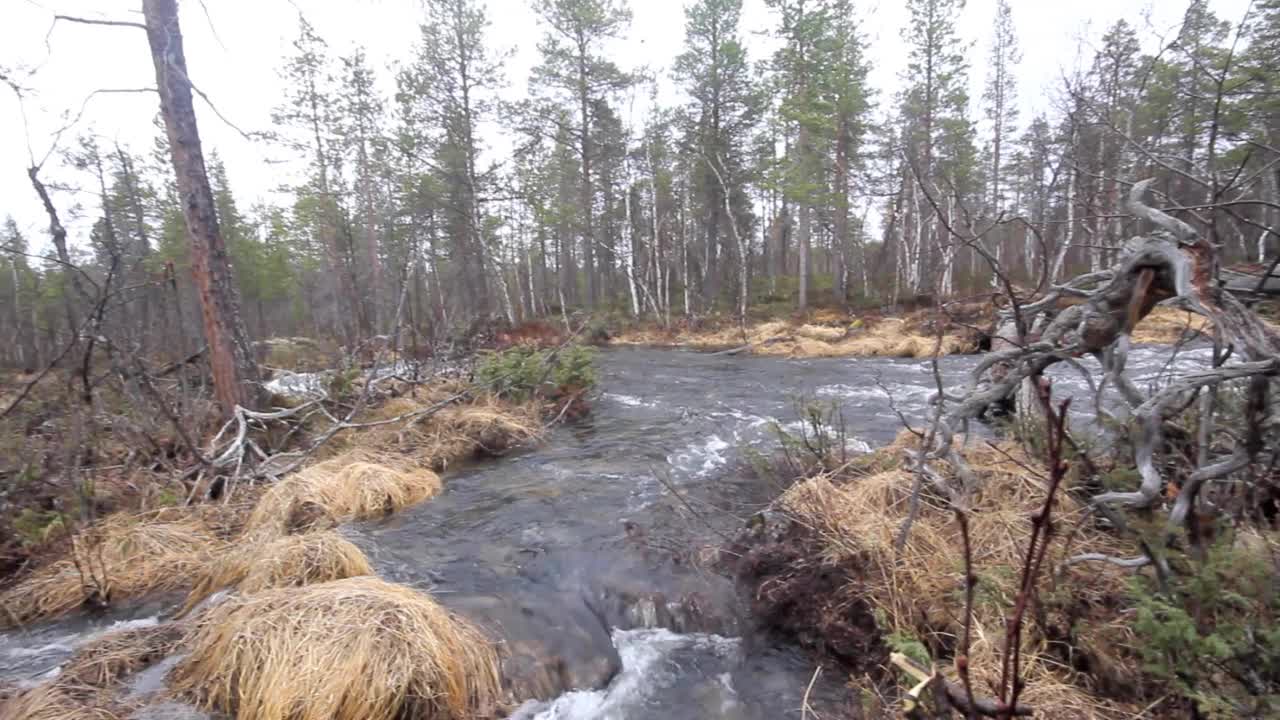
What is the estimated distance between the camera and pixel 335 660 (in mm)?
2680

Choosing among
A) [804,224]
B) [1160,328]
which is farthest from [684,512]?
[804,224]

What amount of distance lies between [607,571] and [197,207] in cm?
603

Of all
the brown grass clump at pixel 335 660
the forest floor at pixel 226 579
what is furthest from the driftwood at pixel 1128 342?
the forest floor at pixel 226 579

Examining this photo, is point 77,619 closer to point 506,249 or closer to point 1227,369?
point 1227,369

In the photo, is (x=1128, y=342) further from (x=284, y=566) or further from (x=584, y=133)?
(x=584, y=133)

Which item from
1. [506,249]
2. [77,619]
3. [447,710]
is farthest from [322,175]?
[447,710]

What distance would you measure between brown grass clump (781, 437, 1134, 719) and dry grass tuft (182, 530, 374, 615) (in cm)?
321

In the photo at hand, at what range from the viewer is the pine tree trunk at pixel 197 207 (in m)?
6.02

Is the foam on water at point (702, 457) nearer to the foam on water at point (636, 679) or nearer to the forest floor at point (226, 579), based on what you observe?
the foam on water at point (636, 679)

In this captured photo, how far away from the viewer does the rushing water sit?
10.4 ft

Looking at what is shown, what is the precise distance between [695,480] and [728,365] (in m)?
9.00

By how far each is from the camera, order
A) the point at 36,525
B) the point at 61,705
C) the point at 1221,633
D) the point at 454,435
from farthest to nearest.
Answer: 1. the point at 454,435
2. the point at 36,525
3. the point at 61,705
4. the point at 1221,633

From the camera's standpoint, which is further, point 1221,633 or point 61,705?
point 61,705

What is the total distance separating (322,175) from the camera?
22.9m
